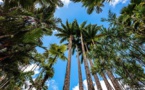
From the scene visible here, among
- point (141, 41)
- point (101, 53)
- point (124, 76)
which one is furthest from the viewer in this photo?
point (141, 41)

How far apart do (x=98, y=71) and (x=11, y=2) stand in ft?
22.6

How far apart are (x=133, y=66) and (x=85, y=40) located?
1830 cm

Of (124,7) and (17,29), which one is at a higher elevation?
(124,7)

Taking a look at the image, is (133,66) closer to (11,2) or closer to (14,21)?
(14,21)

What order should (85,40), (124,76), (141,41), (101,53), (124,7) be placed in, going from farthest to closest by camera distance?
(85,40)
(124,7)
(141,41)
(101,53)
(124,76)

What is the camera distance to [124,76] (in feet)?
37.7

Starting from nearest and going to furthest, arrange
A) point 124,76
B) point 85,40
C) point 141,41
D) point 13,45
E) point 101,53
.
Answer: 1. point 13,45
2. point 124,76
3. point 101,53
4. point 141,41
5. point 85,40

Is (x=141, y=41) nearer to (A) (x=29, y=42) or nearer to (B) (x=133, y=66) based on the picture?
(B) (x=133, y=66)

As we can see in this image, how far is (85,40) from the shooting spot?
29.7m

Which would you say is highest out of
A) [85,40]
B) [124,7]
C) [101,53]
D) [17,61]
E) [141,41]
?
[85,40]

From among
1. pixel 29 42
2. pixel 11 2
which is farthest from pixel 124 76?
pixel 11 2

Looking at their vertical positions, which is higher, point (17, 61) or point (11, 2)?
point (11, 2)

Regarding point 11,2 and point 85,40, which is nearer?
point 11,2

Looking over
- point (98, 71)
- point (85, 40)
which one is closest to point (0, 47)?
point (98, 71)
